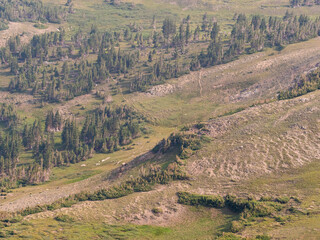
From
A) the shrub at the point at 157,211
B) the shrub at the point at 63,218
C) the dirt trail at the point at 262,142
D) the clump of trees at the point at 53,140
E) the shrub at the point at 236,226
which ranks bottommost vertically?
the clump of trees at the point at 53,140

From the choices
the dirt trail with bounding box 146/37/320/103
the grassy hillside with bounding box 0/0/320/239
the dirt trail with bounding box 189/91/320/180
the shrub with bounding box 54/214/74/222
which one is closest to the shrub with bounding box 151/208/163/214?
the grassy hillside with bounding box 0/0/320/239

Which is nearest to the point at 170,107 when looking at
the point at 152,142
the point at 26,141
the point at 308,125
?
the point at 152,142

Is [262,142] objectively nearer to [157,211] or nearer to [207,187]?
[207,187]

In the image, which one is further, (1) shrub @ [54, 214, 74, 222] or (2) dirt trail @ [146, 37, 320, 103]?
(2) dirt trail @ [146, 37, 320, 103]

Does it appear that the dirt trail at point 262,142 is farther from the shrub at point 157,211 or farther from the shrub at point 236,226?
the shrub at point 236,226

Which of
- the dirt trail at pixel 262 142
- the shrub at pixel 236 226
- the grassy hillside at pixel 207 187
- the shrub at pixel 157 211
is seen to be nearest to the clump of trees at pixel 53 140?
the grassy hillside at pixel 207 187

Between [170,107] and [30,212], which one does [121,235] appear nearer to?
[30,212]

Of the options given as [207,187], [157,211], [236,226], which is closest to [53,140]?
[157,211]

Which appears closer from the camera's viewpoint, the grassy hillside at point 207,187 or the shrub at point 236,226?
the shrub at point 236,226

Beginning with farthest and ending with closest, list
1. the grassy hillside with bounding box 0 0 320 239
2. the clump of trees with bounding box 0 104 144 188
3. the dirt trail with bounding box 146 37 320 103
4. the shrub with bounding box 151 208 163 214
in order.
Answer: the dirt trail with bounding box 146 37 320 103 < the clump of trees with bounding box 0 104 144 188 < the shrub with bounding box 151 208 163 214 < the grassy hillside with bounding box 0 0 320 239

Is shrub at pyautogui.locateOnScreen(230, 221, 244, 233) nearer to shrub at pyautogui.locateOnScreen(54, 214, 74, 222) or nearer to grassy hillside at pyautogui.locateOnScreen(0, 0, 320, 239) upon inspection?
grassy hillside at pyautogui.locateOnScreen(0, 0, 320, 239)

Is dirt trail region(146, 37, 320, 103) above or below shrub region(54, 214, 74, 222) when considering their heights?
above
